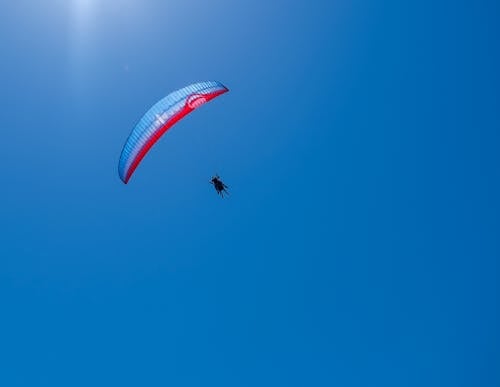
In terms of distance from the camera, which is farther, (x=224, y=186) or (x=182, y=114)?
(x=224, y=186)

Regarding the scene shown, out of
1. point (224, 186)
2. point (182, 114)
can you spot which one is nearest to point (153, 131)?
point (182, 114)

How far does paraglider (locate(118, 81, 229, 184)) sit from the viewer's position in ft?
111

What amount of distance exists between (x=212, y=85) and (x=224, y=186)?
7.49m

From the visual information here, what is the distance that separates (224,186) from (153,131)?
693cm

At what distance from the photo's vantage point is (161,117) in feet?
112

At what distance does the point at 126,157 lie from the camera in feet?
112

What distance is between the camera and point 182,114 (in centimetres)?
3444

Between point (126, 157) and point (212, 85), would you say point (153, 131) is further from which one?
point (212, 85)

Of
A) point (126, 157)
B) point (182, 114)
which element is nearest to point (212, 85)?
point (182, 114)

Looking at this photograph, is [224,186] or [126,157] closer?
[126,157]

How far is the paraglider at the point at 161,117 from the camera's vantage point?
33938mm

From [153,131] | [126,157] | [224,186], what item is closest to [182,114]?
[153,131]

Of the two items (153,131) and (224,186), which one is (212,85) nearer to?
(153,131)

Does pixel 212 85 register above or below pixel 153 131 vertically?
above
